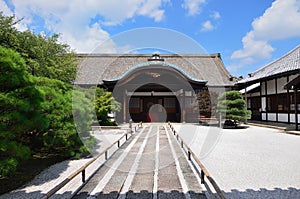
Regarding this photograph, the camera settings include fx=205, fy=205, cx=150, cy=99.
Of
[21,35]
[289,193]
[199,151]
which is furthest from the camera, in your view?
[21,35]

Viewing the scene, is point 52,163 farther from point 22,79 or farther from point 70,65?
point 70,65

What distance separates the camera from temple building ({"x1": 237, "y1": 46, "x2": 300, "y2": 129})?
1235 cm

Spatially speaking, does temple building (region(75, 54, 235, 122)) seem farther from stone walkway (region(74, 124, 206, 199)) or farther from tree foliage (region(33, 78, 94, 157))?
stone walkway (region(74, 124, 206, 199))

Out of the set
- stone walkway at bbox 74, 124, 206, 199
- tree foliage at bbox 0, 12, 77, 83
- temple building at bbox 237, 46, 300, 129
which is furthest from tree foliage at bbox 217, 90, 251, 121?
tree foliage at bbox 0, 12, 77, 83

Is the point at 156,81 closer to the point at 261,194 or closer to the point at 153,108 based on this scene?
the point at 153,108

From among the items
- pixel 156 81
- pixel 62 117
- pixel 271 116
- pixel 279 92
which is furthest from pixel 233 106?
pixel 62 117

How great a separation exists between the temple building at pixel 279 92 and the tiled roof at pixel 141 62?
4.45 m

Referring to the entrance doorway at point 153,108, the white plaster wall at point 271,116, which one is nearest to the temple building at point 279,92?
the white plaster wall at point 271,116

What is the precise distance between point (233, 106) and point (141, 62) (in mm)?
13688

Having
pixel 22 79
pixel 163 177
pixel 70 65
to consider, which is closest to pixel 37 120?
pixel 22 79

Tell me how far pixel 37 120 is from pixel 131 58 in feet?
70.7

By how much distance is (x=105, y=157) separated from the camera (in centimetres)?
622

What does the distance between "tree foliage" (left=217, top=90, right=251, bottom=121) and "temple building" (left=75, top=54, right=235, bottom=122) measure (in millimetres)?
2895

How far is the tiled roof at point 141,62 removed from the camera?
21.5 metres
